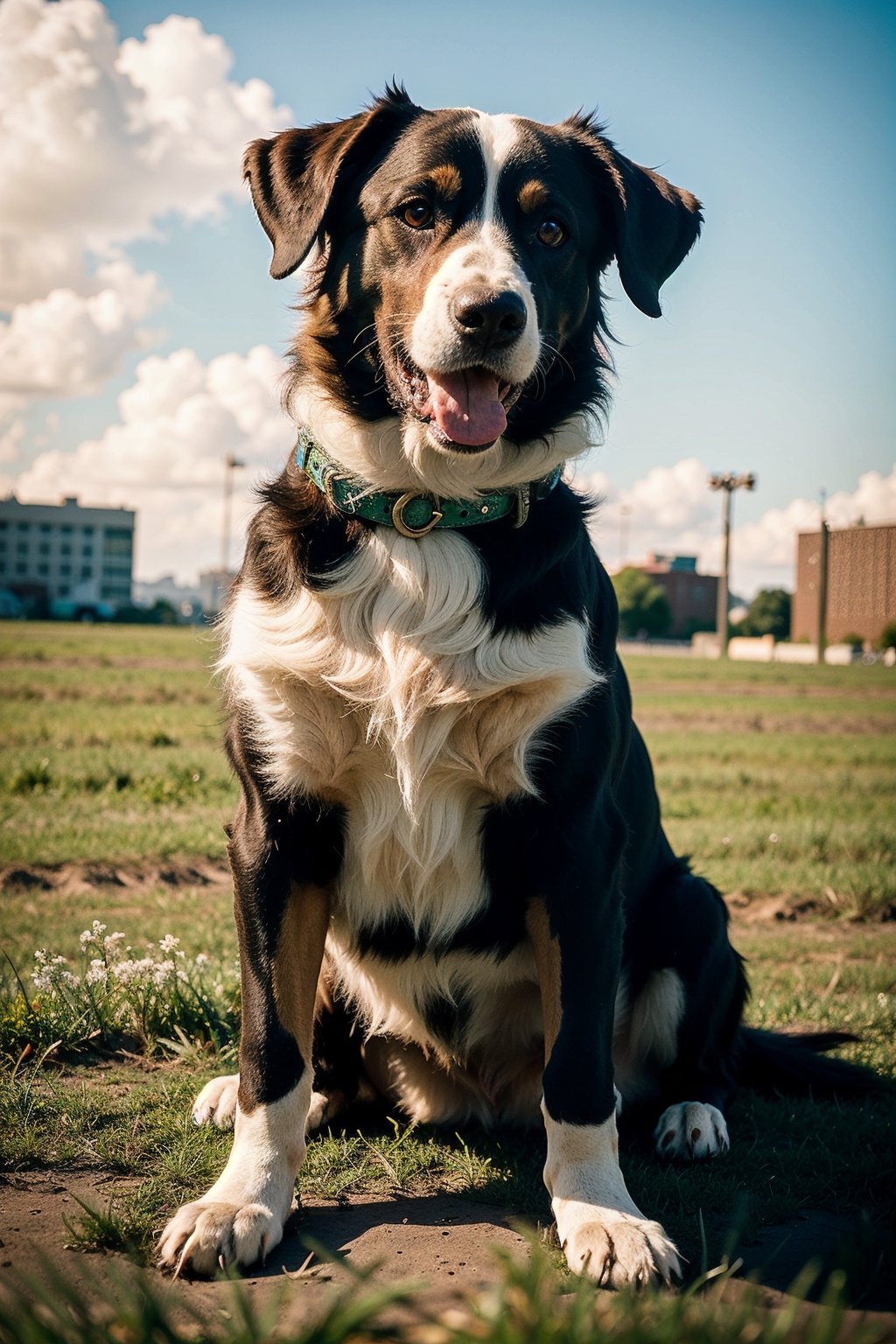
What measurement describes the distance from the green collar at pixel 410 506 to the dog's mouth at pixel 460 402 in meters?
0.15

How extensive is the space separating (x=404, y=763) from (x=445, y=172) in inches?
60.1

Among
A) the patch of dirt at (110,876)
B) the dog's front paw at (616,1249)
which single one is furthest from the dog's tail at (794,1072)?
the patch of dirt at (110,876)

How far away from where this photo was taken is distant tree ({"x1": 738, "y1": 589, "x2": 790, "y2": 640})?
59312mm

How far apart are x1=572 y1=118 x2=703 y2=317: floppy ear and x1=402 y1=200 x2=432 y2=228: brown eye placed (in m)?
0.60

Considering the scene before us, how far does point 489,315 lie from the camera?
2.64 metres

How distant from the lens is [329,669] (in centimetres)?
268

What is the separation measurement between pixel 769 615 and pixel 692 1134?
200 feet

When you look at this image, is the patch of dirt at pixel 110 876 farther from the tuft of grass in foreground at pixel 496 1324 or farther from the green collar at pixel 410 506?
the tuft of grass in foreground at pixel 496 1324

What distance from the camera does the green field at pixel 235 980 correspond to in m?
2.71

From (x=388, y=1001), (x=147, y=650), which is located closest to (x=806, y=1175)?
(x=388, y=1001)

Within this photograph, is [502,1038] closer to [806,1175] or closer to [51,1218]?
[806,1175]

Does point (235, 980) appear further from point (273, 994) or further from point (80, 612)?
point (80, 612)

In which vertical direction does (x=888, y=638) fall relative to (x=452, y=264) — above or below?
below

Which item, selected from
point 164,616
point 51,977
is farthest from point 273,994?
point 164,616
